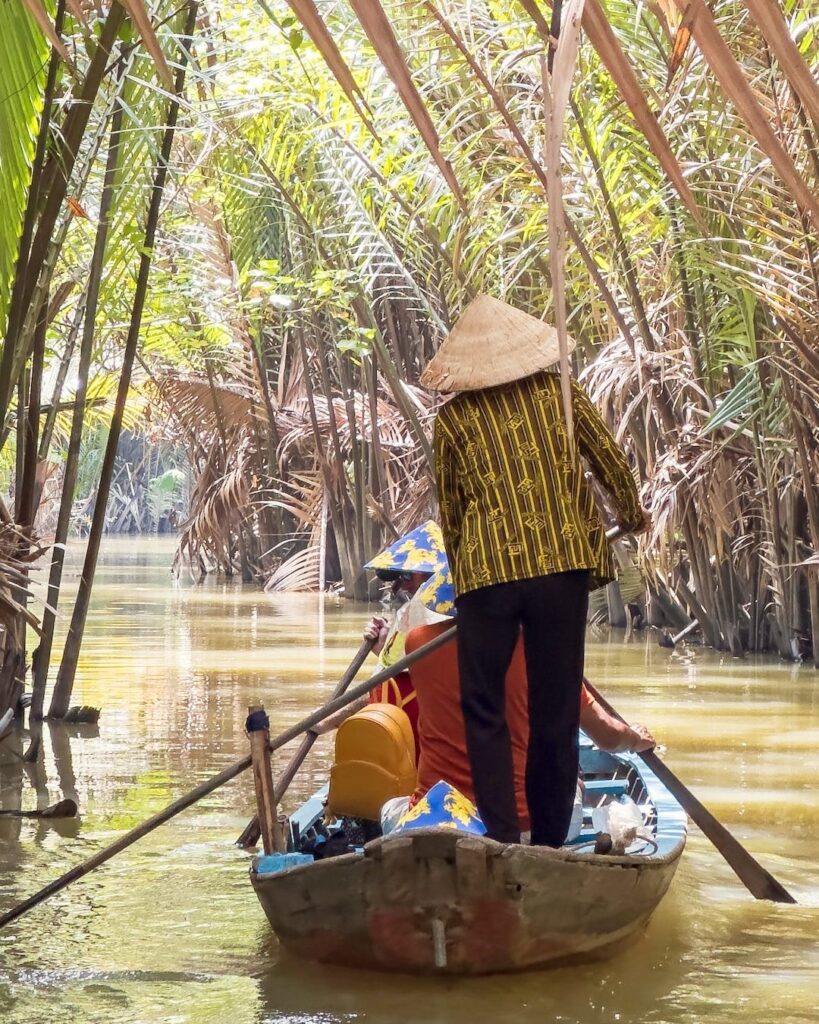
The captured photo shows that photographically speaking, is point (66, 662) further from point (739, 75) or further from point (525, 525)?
point (739, 75)

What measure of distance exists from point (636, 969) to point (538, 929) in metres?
0.49

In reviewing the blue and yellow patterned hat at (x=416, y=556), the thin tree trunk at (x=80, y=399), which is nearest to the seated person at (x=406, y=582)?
the blue and yellow patterned hat at (x=416, y=556)

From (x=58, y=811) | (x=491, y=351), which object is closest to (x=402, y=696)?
(x=491, y=351)

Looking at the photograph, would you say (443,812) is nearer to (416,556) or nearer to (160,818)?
(160,818)

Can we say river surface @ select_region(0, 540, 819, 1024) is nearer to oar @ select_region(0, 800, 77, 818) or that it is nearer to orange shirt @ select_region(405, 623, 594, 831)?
oar @ select_region(0, 800, 77, 818)

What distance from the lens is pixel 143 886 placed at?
466 centimetres

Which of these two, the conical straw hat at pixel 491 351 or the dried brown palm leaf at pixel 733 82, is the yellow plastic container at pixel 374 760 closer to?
the conical straw hat at pixel 491 351

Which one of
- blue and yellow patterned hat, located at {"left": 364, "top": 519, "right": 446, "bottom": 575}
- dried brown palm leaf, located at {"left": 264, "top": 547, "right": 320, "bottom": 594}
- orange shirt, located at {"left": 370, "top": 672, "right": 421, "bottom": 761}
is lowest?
orange shirt, located at {"left": 370, "top": 672, "right": 421, "bottom": 761}

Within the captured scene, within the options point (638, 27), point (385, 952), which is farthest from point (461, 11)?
point (385, 952)

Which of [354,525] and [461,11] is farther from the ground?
[461,11]

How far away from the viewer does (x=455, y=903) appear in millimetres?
3271

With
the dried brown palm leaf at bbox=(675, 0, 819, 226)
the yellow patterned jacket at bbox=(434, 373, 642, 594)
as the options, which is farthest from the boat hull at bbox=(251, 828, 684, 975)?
the dried brown palm leaf at bbox=(675, 0, 819, 226)

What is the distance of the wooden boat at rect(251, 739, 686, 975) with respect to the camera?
322 centimetres

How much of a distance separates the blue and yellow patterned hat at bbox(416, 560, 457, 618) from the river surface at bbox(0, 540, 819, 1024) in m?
0.95
